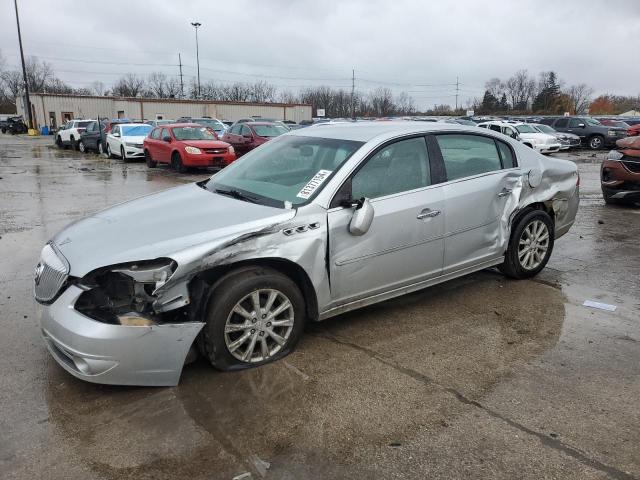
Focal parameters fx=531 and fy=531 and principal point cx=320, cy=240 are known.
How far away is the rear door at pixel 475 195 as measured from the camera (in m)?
4.51

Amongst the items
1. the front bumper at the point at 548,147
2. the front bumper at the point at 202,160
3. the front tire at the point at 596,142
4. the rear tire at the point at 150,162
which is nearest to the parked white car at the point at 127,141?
the rear tire at the point at 150,162

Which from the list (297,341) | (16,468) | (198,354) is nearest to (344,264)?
(297,341)

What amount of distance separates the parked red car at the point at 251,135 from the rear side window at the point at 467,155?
1443cm

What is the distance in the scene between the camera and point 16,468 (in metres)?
2.63

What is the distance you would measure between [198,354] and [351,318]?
56.1 inches

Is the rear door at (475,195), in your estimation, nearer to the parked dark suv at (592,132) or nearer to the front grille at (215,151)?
the front grille at (215,151)

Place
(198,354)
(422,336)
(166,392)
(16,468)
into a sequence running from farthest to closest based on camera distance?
(422,336) < (198,354) < (166,392) < (16,468)

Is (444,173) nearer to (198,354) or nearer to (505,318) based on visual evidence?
(505,318)

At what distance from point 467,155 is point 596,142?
88.0 ft

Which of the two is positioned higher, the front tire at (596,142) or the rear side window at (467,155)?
the rear side window at (467,155)

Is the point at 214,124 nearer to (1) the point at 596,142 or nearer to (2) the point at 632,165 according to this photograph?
(1) the point at 596,142

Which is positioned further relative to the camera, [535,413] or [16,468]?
[535,413]

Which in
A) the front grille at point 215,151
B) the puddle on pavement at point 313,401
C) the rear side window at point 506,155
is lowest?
the puddle on pavement at point 313,401

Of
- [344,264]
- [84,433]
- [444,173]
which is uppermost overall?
[444,173]
